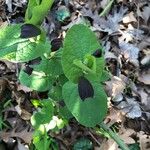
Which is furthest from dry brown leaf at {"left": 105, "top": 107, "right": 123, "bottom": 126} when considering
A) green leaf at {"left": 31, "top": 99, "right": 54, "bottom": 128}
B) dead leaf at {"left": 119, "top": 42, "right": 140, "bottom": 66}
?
green leaf at {"left": 31, "top": 99, "right": 54, "bottom": 128}

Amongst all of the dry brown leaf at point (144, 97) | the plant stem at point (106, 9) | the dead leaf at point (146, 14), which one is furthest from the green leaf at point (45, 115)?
the dead leaf at point (146, 14)

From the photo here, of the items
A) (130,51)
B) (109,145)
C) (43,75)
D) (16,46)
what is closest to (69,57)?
(16,46)

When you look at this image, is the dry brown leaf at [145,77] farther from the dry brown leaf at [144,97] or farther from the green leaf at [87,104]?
the green leaf at [87,104]

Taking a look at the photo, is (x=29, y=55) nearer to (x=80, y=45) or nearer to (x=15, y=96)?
(x=80, y=45)

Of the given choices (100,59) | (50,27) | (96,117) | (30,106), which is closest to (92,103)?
(96,117)

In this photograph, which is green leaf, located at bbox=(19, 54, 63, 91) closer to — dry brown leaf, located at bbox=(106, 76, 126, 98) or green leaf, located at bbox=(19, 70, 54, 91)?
green leaf, located at bbox=(19, 70, 54, 91)

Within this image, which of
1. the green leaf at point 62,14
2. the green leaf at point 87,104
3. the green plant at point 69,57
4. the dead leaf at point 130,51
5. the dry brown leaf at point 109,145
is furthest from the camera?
the green leaf at point 62,14
